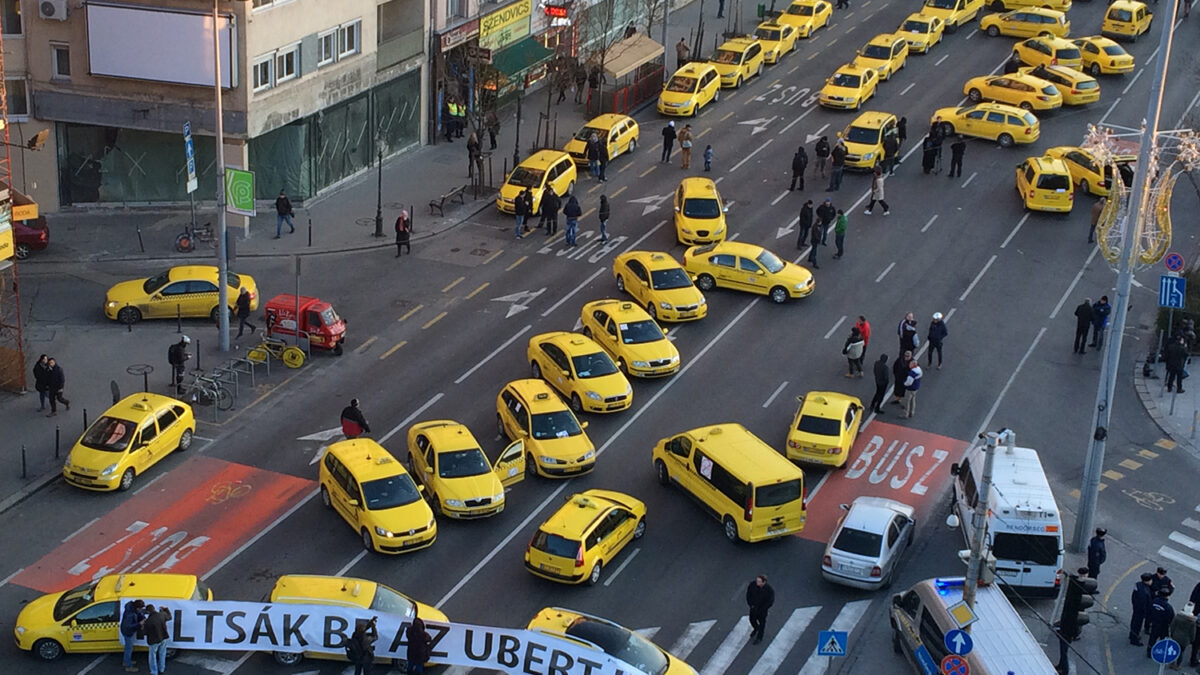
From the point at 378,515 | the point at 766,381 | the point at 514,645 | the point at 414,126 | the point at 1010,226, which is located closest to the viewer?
the point at 514,645

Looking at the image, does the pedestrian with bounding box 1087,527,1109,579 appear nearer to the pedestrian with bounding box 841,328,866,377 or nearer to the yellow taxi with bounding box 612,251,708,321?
the pedestrian with bounding box 841,328,866,377

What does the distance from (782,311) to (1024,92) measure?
21.6m

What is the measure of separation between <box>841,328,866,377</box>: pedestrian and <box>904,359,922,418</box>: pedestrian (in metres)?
1.87

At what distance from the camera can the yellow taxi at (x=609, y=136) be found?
57.2 meters

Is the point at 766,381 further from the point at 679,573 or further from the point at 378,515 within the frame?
the point at 378,515

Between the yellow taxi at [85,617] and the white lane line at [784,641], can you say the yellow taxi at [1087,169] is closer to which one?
the white lane line at [784,641]

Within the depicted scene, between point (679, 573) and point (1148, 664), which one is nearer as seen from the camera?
point (1148, 664)

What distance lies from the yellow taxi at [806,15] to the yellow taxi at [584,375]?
36.2 metres

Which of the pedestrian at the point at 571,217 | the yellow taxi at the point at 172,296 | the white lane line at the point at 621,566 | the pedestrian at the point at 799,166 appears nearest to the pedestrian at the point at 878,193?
the pedestrian at the point at 799,166

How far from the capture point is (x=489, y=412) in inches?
1586

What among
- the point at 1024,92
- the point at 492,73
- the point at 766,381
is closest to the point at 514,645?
the point at 766,381

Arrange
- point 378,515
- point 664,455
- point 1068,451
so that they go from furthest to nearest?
point 1068,451 → point 664,455 → point 378,515

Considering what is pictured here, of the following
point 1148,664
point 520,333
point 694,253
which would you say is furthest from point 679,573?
point 694,253

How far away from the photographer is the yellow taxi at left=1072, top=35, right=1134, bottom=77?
67.9 m
